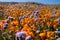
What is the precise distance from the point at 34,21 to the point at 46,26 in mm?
189

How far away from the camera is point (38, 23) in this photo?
356 cm

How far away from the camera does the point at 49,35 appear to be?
2.57 metres

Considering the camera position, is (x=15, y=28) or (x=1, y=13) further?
(x=1, y=13)

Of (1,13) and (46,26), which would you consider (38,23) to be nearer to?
(46,26)

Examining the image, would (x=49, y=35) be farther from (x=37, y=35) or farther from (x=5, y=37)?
(x=5, y=37)

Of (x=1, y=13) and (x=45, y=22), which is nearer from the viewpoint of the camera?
(x=45, y=22)

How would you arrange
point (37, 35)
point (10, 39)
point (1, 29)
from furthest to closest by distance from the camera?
1. point (1, 29)
2. point (10, 39)
3. point (37, 35)

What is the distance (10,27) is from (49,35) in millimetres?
812

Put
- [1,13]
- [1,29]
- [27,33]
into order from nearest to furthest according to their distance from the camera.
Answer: [27,33], [1,29], [1,13]

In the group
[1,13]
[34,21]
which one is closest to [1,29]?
[34,21]

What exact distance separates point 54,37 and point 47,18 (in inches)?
46.9

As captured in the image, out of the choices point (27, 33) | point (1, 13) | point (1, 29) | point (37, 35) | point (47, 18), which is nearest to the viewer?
point (27, 33)

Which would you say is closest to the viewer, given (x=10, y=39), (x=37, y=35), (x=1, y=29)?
(x=37, y=35)

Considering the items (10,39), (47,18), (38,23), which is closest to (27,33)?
(10,39)
